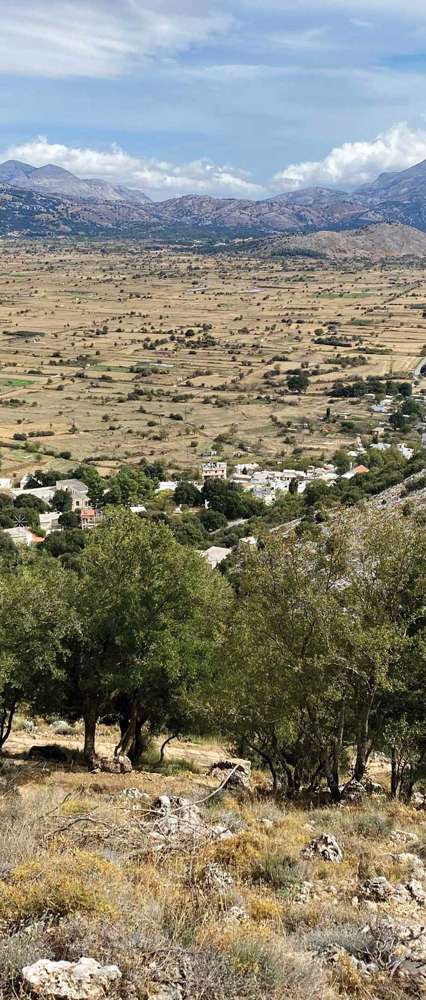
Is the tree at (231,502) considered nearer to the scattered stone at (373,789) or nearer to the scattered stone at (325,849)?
the scattered stone at (373,789)

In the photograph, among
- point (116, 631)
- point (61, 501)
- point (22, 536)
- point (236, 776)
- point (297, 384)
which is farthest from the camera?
point (297, 384)

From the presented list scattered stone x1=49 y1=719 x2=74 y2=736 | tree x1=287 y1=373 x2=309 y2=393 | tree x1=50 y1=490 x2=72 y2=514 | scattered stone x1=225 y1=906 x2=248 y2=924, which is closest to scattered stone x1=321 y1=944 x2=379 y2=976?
scattered stone x1=225 y1=906 x2=248 y2=924

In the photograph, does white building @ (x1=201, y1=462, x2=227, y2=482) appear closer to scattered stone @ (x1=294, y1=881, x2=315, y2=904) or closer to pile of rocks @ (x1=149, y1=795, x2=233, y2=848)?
pile of rocks @ (x1=149, y1=795, x2=233, y2=848)

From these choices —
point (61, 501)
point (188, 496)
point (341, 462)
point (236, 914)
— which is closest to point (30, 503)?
point (61, 501)

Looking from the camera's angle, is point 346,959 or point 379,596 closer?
point 346,959

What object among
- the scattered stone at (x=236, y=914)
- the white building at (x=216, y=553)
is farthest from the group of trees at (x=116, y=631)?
the white building at (x=216, y=553)

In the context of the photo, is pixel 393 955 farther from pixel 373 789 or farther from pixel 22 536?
pixel 22 536

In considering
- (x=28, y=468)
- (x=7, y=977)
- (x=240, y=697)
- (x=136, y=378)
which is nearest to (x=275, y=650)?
(x=240, y=697)
